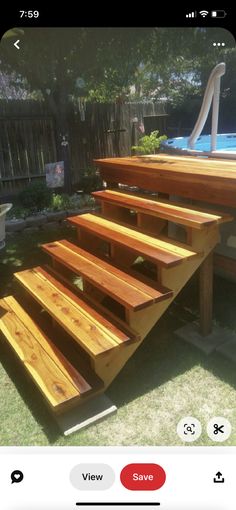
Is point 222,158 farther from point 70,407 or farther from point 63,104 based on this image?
point 63,104

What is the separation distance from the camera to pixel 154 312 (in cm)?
234

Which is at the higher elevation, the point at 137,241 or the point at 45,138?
the point at 45,138

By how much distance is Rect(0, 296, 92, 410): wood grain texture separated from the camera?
2.04 meters

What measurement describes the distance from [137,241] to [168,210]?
398mm

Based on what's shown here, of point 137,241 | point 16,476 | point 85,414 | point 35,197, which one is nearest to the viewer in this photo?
point 16,476

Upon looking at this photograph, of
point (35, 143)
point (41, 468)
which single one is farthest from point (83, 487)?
point (35, 143)

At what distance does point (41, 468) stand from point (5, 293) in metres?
2.43

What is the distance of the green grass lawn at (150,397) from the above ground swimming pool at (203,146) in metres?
1.83

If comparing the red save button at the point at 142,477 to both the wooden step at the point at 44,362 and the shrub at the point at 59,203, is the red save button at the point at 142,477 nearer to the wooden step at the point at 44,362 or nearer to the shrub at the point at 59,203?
the wooden step at the point at 44,362

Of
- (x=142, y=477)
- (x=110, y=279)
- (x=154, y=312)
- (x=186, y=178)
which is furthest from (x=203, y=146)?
(x=142, y=477)

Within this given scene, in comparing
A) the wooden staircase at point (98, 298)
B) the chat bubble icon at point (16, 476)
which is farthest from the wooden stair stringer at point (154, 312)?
the chat bubble icon at point (16, 476)
